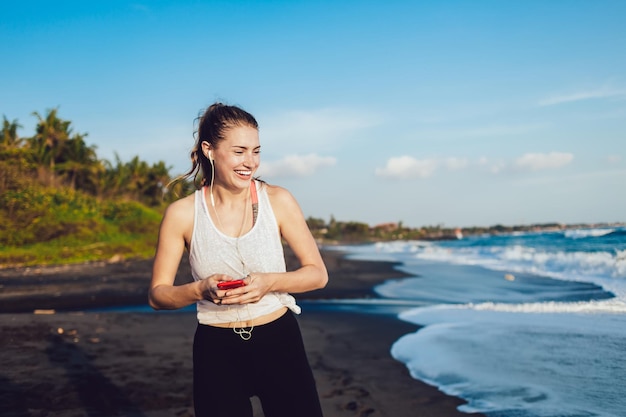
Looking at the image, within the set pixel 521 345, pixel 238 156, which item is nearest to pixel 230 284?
pixel 238 156

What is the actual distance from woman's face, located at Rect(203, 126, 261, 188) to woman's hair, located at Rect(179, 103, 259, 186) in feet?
0.09

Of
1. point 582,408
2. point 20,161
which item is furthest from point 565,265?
point 20,161

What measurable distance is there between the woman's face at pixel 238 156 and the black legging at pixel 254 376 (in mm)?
666

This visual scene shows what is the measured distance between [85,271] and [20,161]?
1237 centimetres

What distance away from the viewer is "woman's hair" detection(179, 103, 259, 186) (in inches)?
94.7

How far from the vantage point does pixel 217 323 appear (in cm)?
234

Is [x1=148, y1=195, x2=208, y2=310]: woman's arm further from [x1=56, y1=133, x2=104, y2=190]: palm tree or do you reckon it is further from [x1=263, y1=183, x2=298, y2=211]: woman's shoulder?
[x1=56, y1=133, x2=104, y2=190]: palm tree

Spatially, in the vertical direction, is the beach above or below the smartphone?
below

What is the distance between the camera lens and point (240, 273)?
2.34 m

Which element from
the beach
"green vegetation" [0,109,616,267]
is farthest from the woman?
"green vegetation" [0,109,616,267]

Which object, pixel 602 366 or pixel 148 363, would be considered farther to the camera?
pixel 148 363

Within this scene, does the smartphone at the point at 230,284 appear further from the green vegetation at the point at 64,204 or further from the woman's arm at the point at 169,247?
the green vegetation at the point at 64,204

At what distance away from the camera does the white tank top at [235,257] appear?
7.62 feet

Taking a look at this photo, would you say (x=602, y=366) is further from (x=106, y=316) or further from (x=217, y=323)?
(x=106, y=316)
